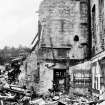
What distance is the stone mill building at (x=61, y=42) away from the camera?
61.0ft

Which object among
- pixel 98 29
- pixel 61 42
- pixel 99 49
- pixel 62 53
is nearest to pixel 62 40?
pixel 61 42

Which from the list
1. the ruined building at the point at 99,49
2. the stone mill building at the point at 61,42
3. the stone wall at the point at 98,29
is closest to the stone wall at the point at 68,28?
the stone mill building at the point at 61,42

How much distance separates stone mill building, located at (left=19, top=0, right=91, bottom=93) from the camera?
61.0 feet

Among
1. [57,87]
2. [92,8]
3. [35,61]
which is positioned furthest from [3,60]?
[92,8]

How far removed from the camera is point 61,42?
18844mm

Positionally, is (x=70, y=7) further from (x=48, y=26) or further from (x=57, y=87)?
(x=57, y=87)

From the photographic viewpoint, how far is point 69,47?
61.9 ft

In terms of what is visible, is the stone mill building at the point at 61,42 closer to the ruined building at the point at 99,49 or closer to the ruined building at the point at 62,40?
the ruined building at the point at 62,40

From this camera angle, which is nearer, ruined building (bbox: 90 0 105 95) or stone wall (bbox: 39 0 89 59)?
ruined building (bbox: 90 0 105 95)

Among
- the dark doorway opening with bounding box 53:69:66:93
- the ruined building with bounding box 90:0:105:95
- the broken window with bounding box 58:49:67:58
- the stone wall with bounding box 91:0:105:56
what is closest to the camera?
the ruined building with bounding box 90:0:105:95

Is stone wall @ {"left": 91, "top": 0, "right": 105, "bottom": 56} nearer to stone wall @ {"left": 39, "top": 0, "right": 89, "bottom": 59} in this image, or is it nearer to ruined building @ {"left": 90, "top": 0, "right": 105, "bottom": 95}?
ruined building @ {"left": 90, "top": 0, "right": 105, "bottom": 95}

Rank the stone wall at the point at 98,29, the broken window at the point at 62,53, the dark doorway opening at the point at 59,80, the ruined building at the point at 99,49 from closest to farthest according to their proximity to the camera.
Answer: the ruined building at the point at 99,49, the stone wall at the point at 98,29, the dark doorway opening at the point at 59,80, the broken window at the point at 62,53

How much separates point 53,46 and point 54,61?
1130mm

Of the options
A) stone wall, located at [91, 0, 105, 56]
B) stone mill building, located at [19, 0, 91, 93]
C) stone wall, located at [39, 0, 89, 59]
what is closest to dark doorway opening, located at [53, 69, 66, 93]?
stone mill building, located at [19, 0, 91, 93]
